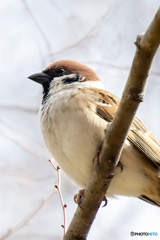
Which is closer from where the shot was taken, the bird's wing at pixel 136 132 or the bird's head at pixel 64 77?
the bird's wing at pixel 136 132

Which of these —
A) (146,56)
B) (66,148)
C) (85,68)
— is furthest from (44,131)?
(146,56)

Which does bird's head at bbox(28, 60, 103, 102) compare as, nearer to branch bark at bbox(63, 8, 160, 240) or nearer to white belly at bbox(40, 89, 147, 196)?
white belly at bbox(40, 89, 147, 196)

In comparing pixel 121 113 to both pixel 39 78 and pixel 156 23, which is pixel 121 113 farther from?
pixel 39 78

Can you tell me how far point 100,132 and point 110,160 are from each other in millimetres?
485

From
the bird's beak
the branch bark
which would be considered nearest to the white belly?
the branch bark

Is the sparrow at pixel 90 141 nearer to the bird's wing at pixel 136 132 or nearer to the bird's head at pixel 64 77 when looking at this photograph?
the bird's wing at pixel 136 132

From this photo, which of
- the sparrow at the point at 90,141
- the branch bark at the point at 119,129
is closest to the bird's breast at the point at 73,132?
the sparrow at the point at 90,141

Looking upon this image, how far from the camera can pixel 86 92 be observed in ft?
10.4

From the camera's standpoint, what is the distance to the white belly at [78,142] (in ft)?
9.16

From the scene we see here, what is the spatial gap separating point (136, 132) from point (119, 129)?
2.82ft

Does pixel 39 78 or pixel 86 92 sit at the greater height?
pixel 39 78

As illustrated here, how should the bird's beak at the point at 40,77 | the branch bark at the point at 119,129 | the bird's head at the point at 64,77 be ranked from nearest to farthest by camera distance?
the branch bark at the point at 119,129
the bird's head at the point at 64,77
the bird's beak at the point at 40,77

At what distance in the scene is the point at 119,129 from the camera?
2135 millimetres

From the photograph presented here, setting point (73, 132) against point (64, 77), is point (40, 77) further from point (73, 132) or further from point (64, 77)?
point (73, 132)
